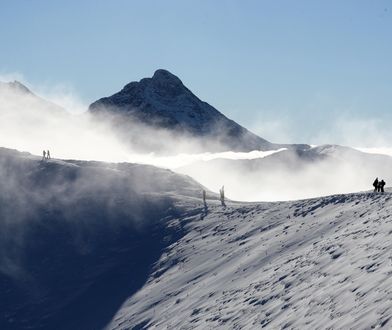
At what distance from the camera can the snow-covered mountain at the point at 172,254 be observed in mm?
39094

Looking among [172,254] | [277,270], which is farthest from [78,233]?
[277,270]

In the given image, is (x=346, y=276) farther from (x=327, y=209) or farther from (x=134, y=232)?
(x=134, y=232)

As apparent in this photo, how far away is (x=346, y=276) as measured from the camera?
3838 centimetres

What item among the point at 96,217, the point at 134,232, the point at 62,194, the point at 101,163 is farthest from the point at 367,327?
the point at 101,163

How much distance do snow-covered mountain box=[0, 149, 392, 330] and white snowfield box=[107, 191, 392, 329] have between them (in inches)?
5.2

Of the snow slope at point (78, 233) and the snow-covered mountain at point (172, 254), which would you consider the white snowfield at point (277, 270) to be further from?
the snow slope at point (78, 233)

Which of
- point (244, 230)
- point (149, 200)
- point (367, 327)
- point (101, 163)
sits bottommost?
point (367, 327)

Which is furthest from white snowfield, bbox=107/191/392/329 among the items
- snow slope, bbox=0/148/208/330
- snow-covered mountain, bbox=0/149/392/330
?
snow slope, bbox=0/148/208/330

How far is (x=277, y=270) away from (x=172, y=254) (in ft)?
61.3

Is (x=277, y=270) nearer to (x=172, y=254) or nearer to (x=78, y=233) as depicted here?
(x=172, y=254)

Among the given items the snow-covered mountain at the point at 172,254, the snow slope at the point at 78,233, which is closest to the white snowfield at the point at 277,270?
the snow-covered mountain at the point at 172,254

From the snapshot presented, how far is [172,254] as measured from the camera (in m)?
65.0

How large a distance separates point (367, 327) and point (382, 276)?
5902mm

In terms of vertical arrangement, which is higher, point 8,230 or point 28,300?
point 8,230
